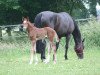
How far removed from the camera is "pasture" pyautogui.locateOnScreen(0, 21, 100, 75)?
1332 centimetres

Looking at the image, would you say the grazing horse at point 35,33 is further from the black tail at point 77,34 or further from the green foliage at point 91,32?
the green foliage at point 91,32

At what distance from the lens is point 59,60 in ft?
57.2

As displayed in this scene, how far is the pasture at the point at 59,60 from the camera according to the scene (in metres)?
13.3

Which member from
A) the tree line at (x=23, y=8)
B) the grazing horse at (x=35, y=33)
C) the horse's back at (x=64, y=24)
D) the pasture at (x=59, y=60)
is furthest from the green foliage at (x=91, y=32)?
the grazing horse at (x=35, y=33)

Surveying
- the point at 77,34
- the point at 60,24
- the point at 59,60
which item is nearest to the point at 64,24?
the point at 60,24

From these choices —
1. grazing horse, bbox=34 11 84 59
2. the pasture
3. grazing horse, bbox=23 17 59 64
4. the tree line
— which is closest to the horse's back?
grazing horse, bbox=34 11 84 59

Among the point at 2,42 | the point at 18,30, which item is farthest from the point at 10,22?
the point at 2,42

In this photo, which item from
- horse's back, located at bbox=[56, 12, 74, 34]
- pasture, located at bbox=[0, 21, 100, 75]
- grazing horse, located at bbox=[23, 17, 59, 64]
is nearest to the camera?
pasture, located at bbox=[0, 21, 100, 75]

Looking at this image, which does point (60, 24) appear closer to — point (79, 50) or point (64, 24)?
point (64, 24)

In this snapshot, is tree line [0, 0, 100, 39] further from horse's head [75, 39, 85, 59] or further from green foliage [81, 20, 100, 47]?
horse's head [75, 39, 85, 59]

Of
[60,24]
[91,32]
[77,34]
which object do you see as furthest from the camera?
[91,32]

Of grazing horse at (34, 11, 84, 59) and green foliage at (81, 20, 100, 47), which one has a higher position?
grazing horse at (34, 11, 84, 59)

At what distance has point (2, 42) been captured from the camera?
24.4m

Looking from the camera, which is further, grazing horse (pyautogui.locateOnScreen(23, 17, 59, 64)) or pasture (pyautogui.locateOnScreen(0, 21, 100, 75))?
grazing horse (pyautogui.locateOnScreen(23, 17, 59, 64))
